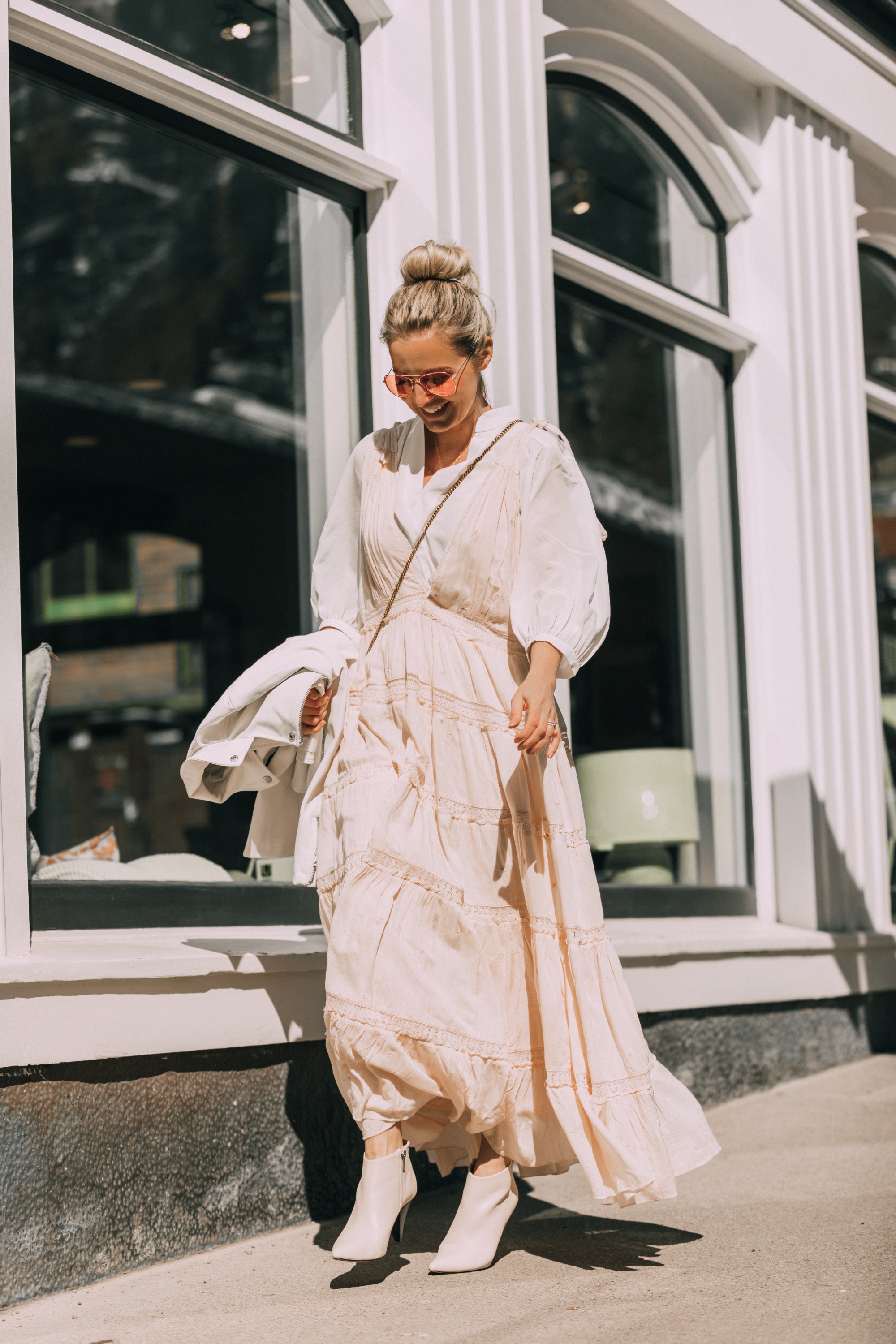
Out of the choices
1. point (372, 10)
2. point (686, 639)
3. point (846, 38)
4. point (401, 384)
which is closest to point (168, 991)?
point (401, 384)

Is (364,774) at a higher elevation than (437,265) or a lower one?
lower

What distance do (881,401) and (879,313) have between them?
0.61 m

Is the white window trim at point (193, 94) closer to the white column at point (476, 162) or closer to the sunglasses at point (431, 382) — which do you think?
the white column at point (476, 162)

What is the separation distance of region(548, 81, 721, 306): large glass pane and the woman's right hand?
268 cm

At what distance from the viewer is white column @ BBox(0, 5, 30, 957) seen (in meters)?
2.90

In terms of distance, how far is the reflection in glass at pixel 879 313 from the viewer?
275 inches

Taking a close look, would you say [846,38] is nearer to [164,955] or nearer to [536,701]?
[536,701]

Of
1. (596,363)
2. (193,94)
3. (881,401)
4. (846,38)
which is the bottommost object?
(881,401)

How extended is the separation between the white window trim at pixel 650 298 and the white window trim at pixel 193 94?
918 mm

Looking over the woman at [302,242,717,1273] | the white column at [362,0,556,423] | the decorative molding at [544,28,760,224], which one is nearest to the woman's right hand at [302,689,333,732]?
the woman at [302,242,717,1273]

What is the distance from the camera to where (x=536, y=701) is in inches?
106

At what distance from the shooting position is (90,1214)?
9.42 ft

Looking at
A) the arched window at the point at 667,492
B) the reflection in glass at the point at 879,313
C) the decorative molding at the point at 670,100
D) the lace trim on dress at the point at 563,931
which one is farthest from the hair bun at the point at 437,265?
the reflection in glass at the point at 879,313

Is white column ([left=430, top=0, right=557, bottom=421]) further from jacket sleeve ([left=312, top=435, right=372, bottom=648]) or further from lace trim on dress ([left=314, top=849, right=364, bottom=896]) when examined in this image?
lace trim on dress ([left=314, top=849, right=364, bottom=896])
